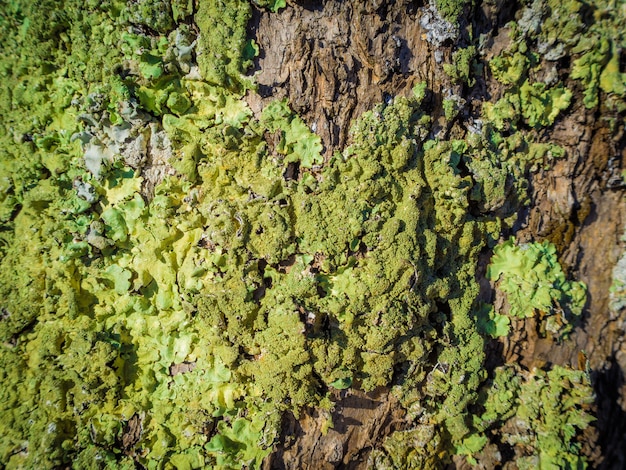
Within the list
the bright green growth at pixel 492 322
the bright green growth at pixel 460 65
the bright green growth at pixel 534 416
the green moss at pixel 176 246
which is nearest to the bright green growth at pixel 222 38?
the green moss at pixel 176 246

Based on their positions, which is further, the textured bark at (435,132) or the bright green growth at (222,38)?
the textured bark at (435,132)

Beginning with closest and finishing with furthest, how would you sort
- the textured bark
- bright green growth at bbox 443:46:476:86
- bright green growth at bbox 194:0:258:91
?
bright green growth at bbox 194:0:258:91
the textured bark
bright green growth at bbox 443:46:476:86

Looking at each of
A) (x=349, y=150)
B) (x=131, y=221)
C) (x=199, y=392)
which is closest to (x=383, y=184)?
(x=349, y=150)

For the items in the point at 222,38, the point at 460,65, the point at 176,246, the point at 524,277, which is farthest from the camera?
the point at 524,277

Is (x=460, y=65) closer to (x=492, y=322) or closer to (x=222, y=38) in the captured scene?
(x=222, y=38)

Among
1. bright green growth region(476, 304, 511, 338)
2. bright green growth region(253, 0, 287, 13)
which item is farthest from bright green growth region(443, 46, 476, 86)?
bright green growth region(476, 304, 511, 338)

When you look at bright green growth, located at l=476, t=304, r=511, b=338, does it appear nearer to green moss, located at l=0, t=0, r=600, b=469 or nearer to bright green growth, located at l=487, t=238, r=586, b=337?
bright green growth, located at l=487, t=238, r=586, b=337

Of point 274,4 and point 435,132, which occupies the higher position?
point 274,4

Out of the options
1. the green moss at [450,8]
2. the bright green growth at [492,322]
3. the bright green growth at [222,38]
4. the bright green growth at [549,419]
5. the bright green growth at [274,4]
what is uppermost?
the green moss at [450,8]

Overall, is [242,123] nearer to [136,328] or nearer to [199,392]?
[136,328]

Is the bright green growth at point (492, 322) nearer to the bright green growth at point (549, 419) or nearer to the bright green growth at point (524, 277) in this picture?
the bright green growth at point (524, 277)

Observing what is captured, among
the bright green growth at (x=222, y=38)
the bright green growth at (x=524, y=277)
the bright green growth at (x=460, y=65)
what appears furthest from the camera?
the bright green growth at (x=524, y=277)

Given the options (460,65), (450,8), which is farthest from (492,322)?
(450,8)
